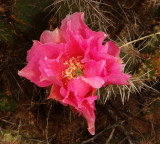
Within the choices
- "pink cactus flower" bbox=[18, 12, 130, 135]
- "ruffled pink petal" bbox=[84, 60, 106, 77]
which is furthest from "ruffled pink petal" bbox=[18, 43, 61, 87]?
"ruffled pink petal" bbox=[84, 60, 106, 77]

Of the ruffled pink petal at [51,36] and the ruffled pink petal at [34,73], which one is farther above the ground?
the ruffled pink petal at [51,36]

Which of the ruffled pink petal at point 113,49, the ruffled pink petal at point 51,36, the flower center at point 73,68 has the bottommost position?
the flower center at point 73,68

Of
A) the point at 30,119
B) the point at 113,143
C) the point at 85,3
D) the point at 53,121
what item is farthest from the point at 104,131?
the point at 85,3

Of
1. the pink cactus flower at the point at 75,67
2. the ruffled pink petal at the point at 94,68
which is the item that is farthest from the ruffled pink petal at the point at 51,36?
the ruffled pink petal at the point at 94,68

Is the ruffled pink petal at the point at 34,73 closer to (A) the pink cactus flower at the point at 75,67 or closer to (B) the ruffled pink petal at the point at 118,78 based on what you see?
(A) the pink cactus flower at the point at 75,67

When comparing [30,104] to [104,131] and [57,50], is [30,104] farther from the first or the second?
[57,50]

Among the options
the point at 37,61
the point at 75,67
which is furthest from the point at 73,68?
the point at 37,61

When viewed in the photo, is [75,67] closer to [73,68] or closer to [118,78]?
[73,68]

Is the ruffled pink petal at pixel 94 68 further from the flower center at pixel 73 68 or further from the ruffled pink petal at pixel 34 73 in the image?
the ruffled pink petal at pixel 34 73
